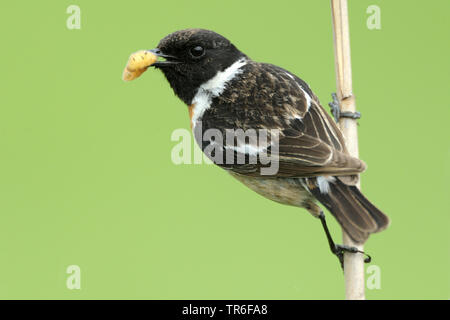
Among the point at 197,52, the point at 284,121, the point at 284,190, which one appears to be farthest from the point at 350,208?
the point at 197,52

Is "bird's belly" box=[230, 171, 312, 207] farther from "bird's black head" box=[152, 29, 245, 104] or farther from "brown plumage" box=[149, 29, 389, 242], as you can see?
"bird's black head" box=[152, 29, 245, 104]

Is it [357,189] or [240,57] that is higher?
[240,57]

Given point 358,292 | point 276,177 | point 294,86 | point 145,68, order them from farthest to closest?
1. point 294,86
2. point 276,177
3. point 145,68
4. point 358,292

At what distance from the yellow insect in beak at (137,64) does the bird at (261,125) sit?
0.38 ft

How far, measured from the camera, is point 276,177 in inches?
124

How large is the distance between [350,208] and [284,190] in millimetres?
429

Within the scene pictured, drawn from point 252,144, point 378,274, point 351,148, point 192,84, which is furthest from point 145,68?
point 378,274

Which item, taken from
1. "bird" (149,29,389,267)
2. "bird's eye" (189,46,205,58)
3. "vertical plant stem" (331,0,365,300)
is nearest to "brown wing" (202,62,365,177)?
"bird" (149,29,389,267)

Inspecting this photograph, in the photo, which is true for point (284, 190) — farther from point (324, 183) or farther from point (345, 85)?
point (345, 85)

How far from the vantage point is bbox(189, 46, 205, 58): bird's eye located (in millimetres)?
3191

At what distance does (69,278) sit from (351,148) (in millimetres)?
2101

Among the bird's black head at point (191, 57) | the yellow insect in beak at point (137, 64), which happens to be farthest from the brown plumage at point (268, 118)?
the yellow insect in beak at point (137, 64)

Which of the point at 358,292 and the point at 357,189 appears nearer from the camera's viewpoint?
the point at 358,292

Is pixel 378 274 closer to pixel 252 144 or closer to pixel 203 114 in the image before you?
pixel 252 144
